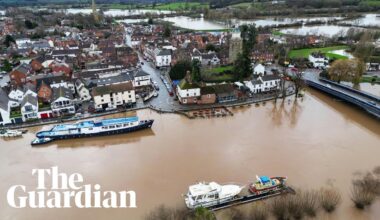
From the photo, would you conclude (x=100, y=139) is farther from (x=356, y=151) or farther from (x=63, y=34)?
(x=63, y=34)

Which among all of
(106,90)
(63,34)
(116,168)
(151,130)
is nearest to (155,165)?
(116,168)

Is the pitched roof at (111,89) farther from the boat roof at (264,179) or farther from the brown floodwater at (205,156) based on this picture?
the boat roof at (264,179)

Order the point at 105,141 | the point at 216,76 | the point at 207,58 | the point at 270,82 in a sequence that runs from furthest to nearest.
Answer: the point at 207,58 < the point at 216,76 < the point at 270,82 < the point at 105,141

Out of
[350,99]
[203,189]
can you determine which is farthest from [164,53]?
[203,189]

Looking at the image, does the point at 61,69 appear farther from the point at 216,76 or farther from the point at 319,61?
the point at 319,61

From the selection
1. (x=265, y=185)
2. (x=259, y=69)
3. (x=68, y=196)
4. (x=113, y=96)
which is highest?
(x=259, y=69)

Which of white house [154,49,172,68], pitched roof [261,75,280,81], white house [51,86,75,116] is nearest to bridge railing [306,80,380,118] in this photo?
pitched roof [261,75,280,81]

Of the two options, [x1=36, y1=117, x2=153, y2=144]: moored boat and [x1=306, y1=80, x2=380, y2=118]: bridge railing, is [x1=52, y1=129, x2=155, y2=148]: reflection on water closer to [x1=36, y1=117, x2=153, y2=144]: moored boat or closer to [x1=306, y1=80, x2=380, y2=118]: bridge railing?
[x1=36, y1=117, x2=153, y2=144]: moored boat
